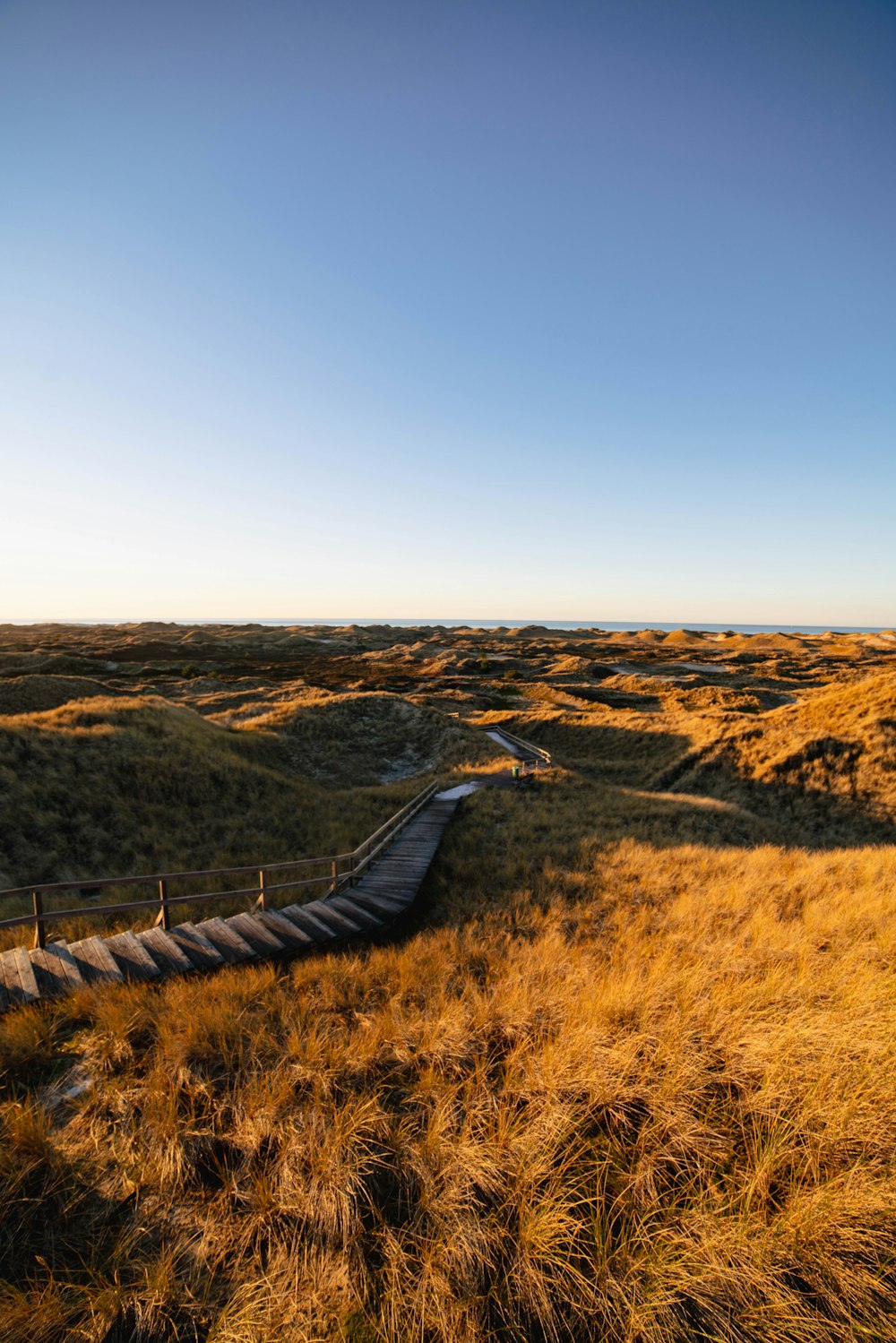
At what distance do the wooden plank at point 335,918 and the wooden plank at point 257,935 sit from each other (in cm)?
111

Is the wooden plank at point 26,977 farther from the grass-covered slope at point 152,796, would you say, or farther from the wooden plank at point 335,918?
the grass-covered slope at point 152,796

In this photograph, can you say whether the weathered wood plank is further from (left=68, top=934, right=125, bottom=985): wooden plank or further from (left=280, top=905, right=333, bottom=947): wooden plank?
(left=280, top=905, right=333, bottom=947): wooden plank

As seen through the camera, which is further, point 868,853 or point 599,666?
point 599,666

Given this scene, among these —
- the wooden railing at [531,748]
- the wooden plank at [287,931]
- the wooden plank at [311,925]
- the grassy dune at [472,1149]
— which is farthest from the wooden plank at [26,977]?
the wooden railing at [531,748]

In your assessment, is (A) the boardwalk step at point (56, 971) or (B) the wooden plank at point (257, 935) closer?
(A) the boardwalk step at point (56, 971)

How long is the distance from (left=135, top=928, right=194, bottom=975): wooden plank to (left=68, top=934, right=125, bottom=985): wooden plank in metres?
0.53

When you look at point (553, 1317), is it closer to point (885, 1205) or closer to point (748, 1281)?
point (748, 1281)

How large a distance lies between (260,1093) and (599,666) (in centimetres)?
6746

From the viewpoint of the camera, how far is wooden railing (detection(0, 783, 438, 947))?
6.38 m

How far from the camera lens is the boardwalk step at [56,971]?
18.7 ft

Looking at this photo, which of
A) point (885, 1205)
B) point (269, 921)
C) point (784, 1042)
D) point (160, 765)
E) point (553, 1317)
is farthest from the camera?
point (160, 765)

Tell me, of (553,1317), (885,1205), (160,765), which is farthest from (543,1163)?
(160,765)

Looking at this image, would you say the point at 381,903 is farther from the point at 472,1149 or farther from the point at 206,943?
the point at 472,1149

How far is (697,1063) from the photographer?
4.11m
